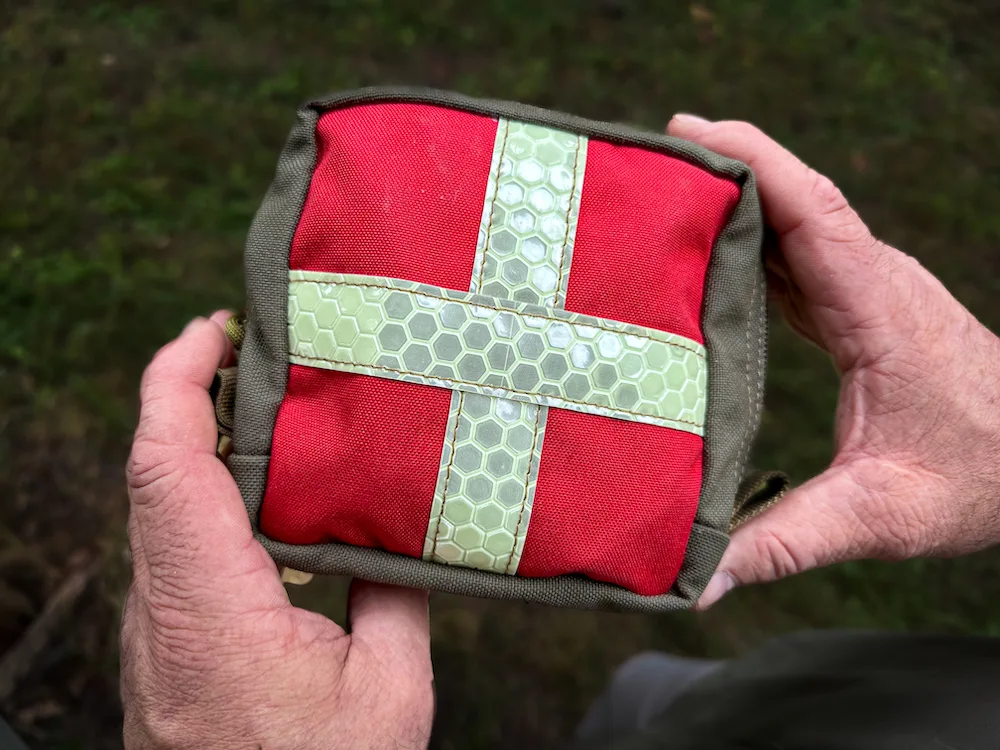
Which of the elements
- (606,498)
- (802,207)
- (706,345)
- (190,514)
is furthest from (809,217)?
(190,514)

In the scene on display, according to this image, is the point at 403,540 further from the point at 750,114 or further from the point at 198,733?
the point at 750,114

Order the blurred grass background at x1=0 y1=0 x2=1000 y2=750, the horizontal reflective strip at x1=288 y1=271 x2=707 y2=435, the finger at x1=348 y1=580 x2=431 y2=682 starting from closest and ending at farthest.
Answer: the horizontal reflective strip at x1=288 y1=271 x2=707 y2=435
the finger at x1=348 y1=580 x2=431 y2=682
the blurred grass background at x1=0 y1=0 x2=1000 y2=750

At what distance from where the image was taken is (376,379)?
899 mm

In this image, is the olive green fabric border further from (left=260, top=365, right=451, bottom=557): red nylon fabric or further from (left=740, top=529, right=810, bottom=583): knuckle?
(left=740, top=529, right=810, bottom=583): knuckle

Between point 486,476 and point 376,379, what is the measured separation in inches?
7.0

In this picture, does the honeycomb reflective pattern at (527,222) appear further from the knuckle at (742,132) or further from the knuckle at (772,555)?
the knuckle at (772,555)

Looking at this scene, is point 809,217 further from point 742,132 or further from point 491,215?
point 491,215

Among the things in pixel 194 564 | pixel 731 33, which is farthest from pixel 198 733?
pixel 731 33

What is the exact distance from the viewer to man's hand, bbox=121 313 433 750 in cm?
93

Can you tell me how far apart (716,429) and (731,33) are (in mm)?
1655

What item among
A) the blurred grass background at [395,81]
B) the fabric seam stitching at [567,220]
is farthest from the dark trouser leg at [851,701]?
the fabric seam stitching at [567,220]

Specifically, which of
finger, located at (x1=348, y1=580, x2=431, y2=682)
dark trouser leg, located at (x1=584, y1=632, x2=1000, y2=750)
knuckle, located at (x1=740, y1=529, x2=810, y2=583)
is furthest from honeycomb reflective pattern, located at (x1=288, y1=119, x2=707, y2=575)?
dark trouser leg, located at (x1=584, y1=632, x2=1000, y2=750)

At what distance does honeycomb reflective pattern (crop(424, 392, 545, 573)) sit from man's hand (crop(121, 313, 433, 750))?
229mm

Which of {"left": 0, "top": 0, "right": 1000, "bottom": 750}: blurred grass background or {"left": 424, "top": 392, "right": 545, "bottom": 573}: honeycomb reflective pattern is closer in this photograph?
{"left": 424, "top": 392, "right": 545, "bottom": 573}: honeycomb reflective pattern
